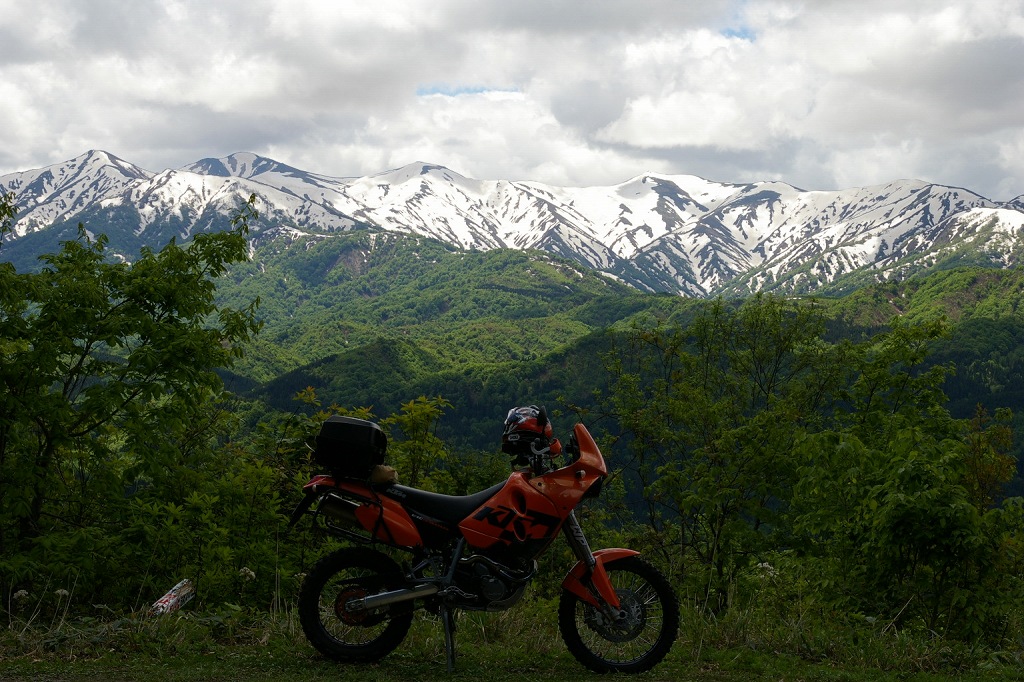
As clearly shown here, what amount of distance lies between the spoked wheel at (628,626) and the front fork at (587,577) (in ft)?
0.18

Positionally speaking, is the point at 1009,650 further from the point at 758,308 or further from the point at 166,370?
the point at 758,308

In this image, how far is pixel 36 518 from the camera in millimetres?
8758

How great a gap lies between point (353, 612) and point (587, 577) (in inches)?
65.1

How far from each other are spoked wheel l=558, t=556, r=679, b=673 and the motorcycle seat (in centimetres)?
93

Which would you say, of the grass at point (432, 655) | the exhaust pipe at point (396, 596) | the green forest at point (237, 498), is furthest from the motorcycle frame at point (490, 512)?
the green forest at point (237, 498)

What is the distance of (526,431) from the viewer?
580cm

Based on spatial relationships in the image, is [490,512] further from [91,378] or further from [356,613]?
[91,378]

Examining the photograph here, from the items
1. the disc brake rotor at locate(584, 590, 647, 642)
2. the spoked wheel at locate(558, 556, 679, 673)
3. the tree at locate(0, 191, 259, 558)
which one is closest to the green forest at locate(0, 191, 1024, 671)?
the tree at locate(0, 191, 259, 558)

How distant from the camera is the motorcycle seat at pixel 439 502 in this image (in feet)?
19.0

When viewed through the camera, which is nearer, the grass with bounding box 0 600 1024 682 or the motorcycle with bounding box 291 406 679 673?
the grass with bounding box 0 600 1024 682

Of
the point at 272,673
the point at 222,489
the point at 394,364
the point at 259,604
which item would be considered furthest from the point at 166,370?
the point at 394,364

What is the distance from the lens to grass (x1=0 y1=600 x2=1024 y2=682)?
5.48m

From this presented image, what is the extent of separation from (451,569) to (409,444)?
22.9 ft

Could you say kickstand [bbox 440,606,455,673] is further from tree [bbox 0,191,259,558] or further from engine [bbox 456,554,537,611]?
tree [bbox 0,191,259,558]
